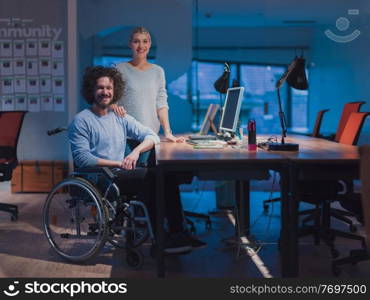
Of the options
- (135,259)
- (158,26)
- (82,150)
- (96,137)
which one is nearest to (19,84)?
(158,26)

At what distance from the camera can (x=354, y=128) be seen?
15.4 feet

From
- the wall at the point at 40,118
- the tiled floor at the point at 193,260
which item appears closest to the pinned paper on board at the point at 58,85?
the wall at the point at 40,118

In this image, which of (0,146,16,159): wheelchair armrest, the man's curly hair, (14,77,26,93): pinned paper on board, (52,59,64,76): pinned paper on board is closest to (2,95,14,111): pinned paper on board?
(14,77,26,93): pinned paper on board

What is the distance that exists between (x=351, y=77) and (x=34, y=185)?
4.85 meters

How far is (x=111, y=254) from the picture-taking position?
4145 millimetres

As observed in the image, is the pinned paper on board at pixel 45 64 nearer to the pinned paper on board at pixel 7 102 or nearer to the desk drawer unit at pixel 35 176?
the pinned paper on board at pixel 7 102

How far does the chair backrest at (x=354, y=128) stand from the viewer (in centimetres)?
462

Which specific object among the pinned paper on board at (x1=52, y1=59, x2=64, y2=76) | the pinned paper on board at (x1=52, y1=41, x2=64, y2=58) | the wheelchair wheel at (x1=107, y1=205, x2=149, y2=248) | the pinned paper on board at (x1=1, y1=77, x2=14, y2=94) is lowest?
the wheelchair wheel at (x1=107, y1=205, x2=149, y2=248)

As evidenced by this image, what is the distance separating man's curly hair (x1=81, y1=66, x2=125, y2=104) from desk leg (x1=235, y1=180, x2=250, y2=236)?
3.65 ft

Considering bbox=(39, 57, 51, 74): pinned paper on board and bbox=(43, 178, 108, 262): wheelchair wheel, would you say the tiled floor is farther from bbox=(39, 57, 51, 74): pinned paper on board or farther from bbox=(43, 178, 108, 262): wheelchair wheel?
bbox=(39, 57, 51, 74): pinned paper on board

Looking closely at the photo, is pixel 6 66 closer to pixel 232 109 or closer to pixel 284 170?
pixel 232 109

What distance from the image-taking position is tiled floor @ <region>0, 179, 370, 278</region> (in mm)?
3619

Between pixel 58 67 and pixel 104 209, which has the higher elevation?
pixel 58 67
